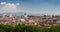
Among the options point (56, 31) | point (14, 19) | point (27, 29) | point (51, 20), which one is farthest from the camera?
point (14, 19)

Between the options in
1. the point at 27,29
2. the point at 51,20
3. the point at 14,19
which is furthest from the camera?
the point at 14,19

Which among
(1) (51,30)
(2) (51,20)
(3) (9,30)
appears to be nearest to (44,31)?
(1) (51,30)

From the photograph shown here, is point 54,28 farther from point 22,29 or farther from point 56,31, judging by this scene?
point 22,29

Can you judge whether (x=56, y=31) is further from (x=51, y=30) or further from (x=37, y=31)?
(x=37, y=31)

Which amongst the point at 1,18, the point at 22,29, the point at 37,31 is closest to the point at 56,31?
the point at 37,31

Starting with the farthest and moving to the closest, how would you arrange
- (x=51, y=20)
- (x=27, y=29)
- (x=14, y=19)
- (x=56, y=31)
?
A: 1. (x=14, y=19)
2. (x=51, y=20)
3. (x=27, y=29)
4. (x=56, y=31)

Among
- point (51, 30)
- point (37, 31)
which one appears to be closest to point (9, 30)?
point (37, 31)

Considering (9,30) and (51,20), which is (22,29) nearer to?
(9,30)

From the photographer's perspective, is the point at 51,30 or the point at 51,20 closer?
the point at 51,30

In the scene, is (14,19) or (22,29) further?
(14,19)
